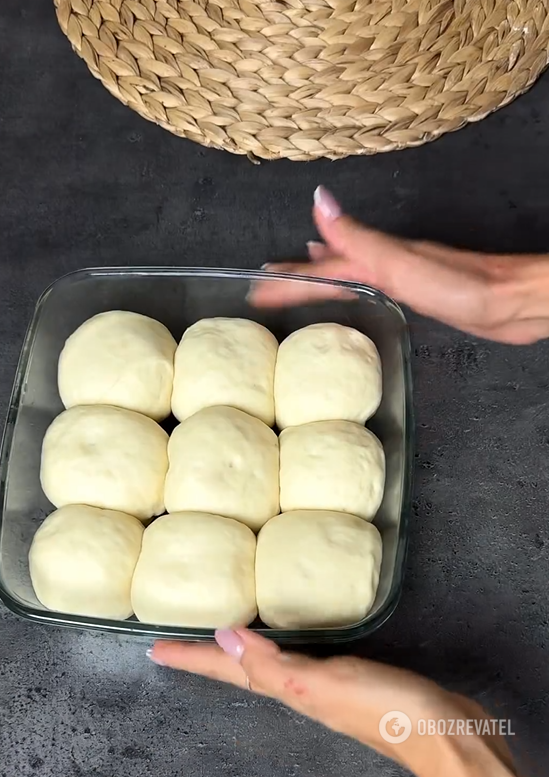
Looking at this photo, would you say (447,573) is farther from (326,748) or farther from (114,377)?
(114,377)

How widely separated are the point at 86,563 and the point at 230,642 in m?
0.15

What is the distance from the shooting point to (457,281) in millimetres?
987

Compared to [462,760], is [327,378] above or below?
above

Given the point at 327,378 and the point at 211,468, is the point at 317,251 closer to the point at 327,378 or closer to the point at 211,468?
the point at 327,378

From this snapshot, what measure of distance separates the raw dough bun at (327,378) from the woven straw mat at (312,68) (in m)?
0.35

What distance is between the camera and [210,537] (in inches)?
28.9

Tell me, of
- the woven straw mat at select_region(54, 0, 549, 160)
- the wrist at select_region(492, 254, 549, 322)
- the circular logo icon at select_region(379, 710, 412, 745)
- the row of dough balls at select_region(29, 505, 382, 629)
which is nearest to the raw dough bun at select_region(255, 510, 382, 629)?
the row of dough balls at select_region(29, 505, 382, 629)

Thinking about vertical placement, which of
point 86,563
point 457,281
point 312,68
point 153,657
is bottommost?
point 153,657

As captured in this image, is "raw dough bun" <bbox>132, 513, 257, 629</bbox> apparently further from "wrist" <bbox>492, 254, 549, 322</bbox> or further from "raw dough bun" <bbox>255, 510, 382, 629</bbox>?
"wrist" <bbox>492, 254, 549, 322</bbox>

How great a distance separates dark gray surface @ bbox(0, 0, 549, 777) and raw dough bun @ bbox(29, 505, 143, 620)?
0.39 ft

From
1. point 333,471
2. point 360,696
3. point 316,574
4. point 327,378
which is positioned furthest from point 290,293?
point 360,696

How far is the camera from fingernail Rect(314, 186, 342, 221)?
41.6 inches

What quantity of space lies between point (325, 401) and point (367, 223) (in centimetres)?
34

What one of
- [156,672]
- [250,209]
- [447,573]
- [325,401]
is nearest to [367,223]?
[250,209]
